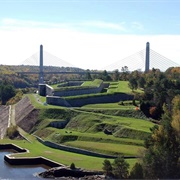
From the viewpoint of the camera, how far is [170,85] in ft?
202

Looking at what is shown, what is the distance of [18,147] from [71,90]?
77.0 feet

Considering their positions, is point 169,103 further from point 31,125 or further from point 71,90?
point 71,90

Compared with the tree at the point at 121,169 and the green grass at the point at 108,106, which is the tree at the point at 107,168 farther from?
the green grass at the point at 108,106

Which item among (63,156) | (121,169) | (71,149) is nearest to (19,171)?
(63,156)

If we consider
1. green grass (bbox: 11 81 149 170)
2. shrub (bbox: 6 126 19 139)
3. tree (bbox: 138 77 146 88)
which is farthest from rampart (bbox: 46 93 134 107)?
shrub (bbox: 6 126 19 139)

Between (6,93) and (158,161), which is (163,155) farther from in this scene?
(6,93)

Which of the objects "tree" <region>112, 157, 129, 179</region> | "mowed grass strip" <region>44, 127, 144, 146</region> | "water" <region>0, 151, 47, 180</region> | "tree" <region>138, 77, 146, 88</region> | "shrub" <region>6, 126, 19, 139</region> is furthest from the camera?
"tree" <region>138, 77, 146, 88</region>

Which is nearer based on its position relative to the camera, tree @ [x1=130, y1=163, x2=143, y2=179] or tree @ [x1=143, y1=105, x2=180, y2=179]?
tree @ [x1=130, y1=163, x2=143, y2=179]

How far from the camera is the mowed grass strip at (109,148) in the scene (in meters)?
38.0

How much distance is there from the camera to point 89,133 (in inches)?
1827

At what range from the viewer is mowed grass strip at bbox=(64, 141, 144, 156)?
3803 centimetres

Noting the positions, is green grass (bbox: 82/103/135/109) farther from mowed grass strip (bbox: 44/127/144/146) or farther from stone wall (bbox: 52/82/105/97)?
mowed grass strip (bbox: 44/127/144/146)

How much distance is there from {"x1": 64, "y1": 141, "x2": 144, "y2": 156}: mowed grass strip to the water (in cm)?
481

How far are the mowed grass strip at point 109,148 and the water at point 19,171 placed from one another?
189 inches
